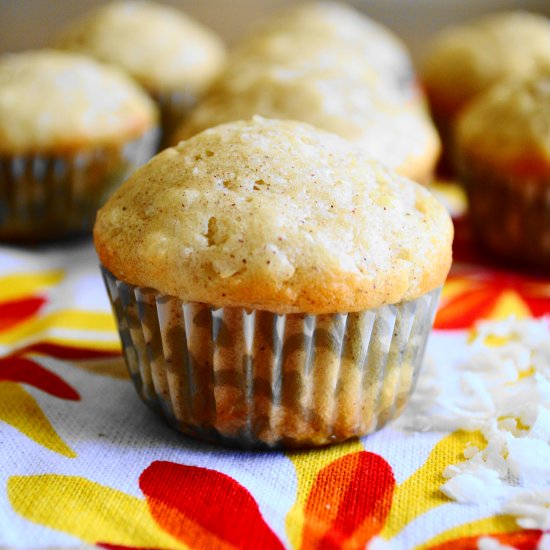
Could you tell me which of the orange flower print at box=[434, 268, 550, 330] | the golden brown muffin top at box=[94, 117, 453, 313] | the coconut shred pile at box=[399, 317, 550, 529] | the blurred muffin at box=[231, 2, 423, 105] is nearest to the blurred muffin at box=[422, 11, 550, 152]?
the blurred muffin at box=[231, 2, 423, 105]

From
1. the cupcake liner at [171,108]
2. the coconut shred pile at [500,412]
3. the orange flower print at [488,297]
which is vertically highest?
the coconut shred pile at [500,412]

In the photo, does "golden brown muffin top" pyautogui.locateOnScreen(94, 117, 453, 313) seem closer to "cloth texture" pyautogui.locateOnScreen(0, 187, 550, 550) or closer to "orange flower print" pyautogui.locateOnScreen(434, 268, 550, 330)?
"cloth texture" pyautogui.locateOnScreen(0, 187, 550, 550)

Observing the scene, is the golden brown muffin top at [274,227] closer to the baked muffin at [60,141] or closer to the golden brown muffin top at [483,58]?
the baked muffin at [60,141]

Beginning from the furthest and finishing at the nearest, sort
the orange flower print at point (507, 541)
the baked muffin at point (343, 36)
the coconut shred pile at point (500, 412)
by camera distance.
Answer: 1. the baked muffin at point (343, 36)
2. the coconut shred pile at point (500, 412)
3. the orange flower print at point (507, 541)

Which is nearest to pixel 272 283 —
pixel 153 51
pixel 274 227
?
pixel 274 227

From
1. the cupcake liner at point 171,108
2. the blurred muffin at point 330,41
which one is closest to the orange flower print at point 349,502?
the blurred muffin at point 330,41

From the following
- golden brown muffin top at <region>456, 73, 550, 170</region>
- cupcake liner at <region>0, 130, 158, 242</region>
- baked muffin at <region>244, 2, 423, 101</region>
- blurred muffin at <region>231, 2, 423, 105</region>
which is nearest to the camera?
golden brown muffin top at <region>456, 73, 550, 170</region>

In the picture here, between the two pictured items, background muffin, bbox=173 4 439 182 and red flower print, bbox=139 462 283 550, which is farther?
background muffin, bbox=173 4 439 182
